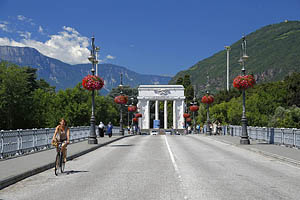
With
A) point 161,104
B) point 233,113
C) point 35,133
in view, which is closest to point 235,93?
point 233,113

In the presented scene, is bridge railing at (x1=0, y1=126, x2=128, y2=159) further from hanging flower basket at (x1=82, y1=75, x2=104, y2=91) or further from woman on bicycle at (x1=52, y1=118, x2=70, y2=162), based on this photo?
woman on bicycle at (x1=52, y1=118, x2=70, y2=162)

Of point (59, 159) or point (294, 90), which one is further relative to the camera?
point (294, 90)

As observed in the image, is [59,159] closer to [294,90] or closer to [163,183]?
[163,183]

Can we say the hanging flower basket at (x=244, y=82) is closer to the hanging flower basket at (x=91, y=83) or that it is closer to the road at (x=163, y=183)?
the hanging flower basket at (x=91, y=83)

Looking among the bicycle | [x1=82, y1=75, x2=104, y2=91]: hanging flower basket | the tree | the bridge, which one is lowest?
the bridge

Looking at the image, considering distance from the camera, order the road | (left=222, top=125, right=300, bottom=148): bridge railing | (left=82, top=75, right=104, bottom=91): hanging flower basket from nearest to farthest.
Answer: the road < (left=222, top=125, right=300, bottom=148): bridge railing < (left=82, top=75, right=104, bottom=91): hanging flower basket

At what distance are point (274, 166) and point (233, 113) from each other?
66058 millimetres

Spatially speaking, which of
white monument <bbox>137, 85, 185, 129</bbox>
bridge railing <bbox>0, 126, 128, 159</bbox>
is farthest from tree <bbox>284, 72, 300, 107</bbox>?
bridge railing <bbox>0, 126, 128, 159</bbox>

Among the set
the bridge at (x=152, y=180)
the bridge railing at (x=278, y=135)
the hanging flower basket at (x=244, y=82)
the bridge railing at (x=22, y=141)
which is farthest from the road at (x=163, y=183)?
the hanging flower basket at (x=244, y=82)

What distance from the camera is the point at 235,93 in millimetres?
106250

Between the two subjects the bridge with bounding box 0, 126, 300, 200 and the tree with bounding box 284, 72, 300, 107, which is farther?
the tree with bounding box 284, 72, 300, 107

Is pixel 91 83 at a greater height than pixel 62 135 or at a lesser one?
greater

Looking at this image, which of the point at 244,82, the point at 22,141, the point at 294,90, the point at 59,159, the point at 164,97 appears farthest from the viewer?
the point at 164,97

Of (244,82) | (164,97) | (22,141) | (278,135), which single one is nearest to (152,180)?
(22,141)
